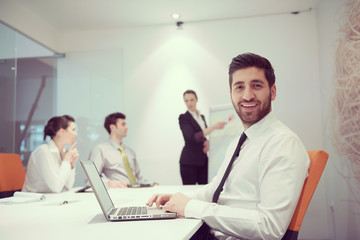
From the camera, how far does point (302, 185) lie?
1.12 m

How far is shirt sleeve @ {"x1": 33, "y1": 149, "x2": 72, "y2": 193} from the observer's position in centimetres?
240

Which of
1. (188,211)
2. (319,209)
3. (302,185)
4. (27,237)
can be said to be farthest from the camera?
(319,209)

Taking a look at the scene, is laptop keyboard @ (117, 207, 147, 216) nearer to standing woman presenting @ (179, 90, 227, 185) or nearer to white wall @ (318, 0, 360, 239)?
white wall @ (318, 0, 360, 239)

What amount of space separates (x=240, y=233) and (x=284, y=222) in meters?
0.16

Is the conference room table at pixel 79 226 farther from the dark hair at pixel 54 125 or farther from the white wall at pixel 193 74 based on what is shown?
the white wall at pixel 193 74

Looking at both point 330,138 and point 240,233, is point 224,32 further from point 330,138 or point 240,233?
point 240,233

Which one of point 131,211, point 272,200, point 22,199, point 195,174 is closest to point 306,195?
point 272,200

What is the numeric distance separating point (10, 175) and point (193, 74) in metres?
2.85

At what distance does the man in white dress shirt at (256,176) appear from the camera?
108cm

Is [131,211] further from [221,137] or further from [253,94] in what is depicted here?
[221,137]

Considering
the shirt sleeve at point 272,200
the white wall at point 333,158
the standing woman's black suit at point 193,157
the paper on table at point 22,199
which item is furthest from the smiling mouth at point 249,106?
the standing woman's black suit at point 193,157

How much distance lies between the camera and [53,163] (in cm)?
261

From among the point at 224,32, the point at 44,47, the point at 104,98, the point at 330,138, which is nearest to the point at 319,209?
the point at 330,138

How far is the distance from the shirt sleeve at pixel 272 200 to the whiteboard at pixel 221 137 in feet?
8.84
